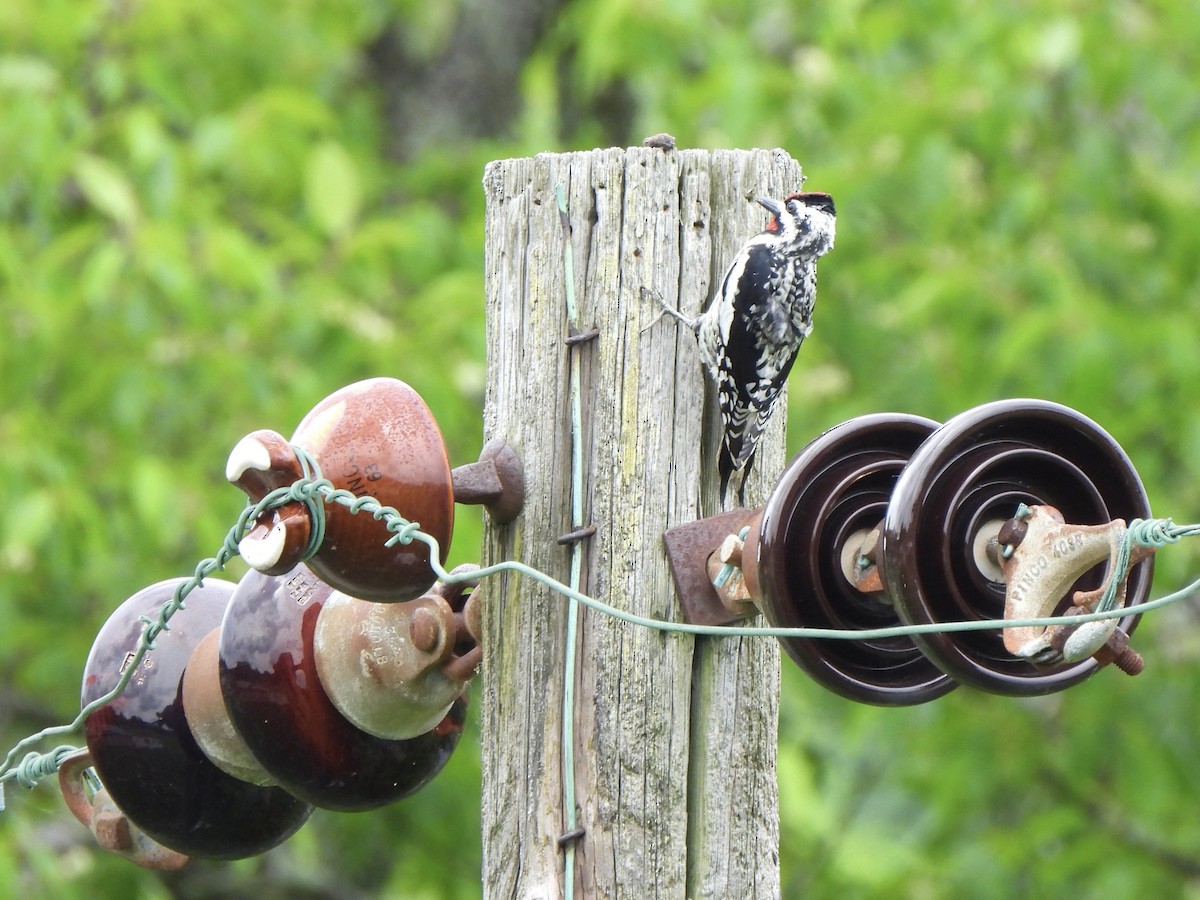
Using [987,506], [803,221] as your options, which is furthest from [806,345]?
[987,506]

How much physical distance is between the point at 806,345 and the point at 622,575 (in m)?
4.00

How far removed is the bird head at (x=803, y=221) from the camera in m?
2.26

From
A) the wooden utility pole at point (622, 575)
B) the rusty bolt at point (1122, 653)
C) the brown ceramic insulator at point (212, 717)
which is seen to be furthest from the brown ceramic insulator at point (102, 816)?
the rusty bolt at point (1122, 653)

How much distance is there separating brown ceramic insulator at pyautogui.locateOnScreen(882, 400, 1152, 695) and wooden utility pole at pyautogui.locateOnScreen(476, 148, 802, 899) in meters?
0.42

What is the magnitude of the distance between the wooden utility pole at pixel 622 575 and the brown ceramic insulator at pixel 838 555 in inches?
7.4

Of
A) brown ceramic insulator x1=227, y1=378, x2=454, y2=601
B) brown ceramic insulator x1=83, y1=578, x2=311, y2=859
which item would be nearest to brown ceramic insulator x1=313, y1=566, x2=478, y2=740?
brown ceramic insulator x1=227, y1=378, x2=454, y2=601

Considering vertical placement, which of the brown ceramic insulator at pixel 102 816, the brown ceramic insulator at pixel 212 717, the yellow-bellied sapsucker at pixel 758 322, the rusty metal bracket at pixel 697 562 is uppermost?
the yellow-bellied sapsucker at pixel 758 322

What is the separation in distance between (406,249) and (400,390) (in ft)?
11.2

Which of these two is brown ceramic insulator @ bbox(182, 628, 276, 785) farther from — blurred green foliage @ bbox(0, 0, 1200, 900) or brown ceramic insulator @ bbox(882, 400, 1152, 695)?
blurred green foliage @ bbox(0, 0, 1200, 900)

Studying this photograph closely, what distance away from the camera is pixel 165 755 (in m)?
2.34

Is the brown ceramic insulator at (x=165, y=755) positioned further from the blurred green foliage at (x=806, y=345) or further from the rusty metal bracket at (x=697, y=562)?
the blurred green foliage at (x=806, y=345)

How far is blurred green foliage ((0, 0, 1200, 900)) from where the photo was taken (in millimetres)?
4594

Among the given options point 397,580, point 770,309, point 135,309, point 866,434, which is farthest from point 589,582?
point 135,309

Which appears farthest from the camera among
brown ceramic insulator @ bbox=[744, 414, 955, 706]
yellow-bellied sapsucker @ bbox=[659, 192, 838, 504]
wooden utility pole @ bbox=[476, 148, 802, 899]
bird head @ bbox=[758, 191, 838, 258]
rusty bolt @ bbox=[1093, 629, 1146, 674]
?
bird head @ bbox=[758, 191, 838, 258]
